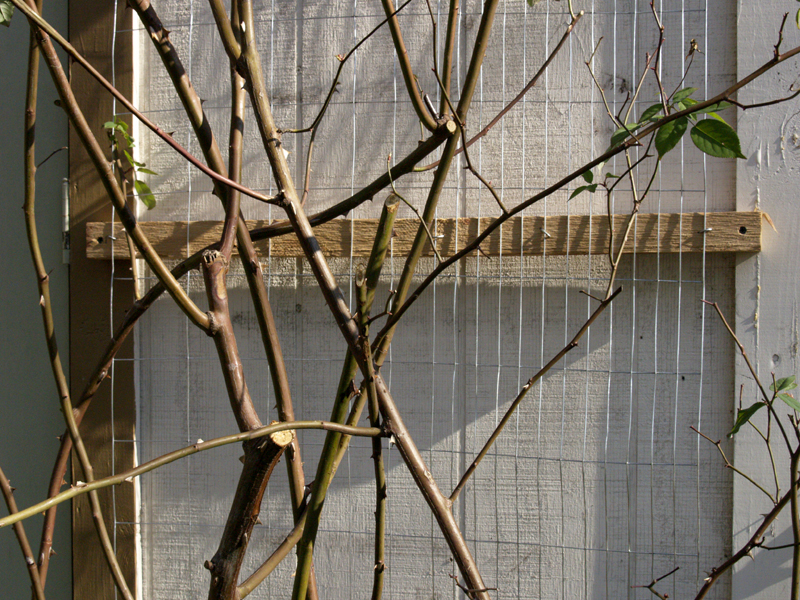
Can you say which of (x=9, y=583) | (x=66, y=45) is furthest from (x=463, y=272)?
(x=9, y=583)

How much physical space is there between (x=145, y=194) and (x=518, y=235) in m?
1.14

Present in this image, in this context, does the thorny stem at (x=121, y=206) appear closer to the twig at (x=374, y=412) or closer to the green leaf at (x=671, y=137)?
the twig at (x=374, y=412)

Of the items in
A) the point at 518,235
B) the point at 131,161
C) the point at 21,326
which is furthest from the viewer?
the point at 21,326

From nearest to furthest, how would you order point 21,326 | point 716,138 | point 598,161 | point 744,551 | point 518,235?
point 598,161
point 716,138
point 744,551
point 518,235
point 21,326

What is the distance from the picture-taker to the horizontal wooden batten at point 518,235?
1477 millimetres

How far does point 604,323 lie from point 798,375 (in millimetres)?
503

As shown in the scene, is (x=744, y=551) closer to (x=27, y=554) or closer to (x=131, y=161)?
(x=27, y=554)

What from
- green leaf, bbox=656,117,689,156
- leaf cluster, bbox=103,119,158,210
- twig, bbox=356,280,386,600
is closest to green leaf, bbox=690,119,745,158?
green leaf, bbox=656,117,689,156

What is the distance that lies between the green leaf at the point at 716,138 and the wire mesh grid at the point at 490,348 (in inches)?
30.6

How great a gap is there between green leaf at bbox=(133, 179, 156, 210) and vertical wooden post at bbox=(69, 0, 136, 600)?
0.38ft

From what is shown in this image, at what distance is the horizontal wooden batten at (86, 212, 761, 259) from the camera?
1.48 meters

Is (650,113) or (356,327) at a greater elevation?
(650,113)

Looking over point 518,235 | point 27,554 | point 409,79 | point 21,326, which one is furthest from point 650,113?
point 21,326

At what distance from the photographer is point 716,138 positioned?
0.79m
